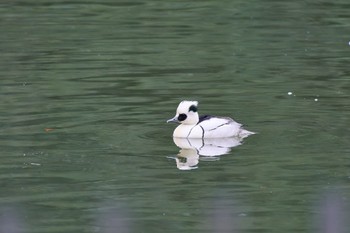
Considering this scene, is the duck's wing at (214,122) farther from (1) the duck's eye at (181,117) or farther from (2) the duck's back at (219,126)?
(1) the duck's eye at (181,117)

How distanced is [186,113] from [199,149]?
2.06ft

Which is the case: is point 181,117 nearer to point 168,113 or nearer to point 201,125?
point 201,125

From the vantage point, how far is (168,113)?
575 inches

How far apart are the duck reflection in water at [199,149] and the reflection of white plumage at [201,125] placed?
0.19 ft

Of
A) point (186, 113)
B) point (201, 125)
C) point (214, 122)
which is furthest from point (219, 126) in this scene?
point (186, 113)

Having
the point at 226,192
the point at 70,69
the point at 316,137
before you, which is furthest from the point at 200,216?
the point at 70,69

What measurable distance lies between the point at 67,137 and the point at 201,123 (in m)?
1.47

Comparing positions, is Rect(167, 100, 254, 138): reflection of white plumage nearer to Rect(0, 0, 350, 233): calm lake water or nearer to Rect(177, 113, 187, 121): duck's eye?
Rect(177, 113, 187, 121): duck's eye

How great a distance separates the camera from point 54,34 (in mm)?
20594

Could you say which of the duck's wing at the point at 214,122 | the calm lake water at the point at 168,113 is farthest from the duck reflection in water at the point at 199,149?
the duck's wing at the point at 214,122

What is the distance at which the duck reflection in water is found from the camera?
41.3 feet

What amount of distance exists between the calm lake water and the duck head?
244 millimetres

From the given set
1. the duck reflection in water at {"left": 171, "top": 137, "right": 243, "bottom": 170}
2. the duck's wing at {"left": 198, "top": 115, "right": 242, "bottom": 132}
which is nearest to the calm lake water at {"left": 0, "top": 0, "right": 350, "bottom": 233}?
the duck reflection in water at {"left": 171, "top": 137, "right": 243, "bottom": 170}

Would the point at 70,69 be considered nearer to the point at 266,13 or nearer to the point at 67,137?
the point at 67,137
